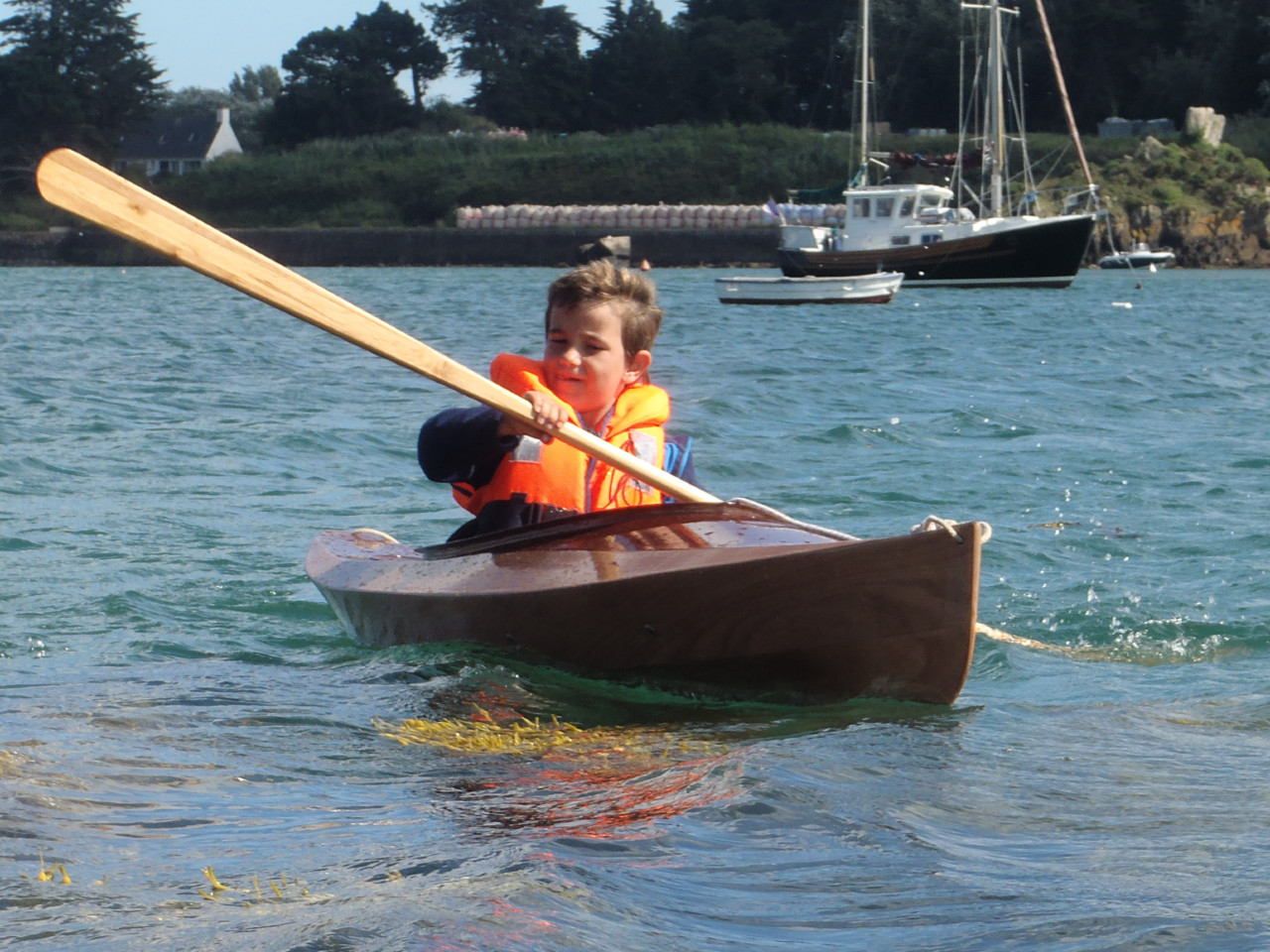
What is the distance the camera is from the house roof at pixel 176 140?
82938 millimetres

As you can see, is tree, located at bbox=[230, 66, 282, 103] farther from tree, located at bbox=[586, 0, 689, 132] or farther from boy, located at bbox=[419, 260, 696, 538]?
boy, located at bbox=[419, 260, 696, 538]

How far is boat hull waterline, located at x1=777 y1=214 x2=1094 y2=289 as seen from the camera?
32.2 m

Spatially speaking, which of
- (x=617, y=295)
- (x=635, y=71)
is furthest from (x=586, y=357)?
(x=635, y=71)

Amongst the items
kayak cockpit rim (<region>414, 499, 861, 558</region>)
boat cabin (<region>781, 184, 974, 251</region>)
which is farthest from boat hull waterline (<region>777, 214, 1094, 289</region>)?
kayak cockpit rim (<region>414, 499, 861, 558</region>)

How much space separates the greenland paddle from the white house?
8277 centimetres

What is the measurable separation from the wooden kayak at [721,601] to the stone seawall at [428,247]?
42243 millimetres

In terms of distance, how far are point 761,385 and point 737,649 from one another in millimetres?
9984

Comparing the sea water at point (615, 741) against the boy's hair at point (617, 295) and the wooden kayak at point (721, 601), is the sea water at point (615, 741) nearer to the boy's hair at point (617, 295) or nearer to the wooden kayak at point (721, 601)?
the wooden kayak at point (721, 601)

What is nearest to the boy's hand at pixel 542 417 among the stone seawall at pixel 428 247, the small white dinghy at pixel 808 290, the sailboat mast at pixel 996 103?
the small white dinghy at pixel 808 290

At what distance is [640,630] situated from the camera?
12.2 feet

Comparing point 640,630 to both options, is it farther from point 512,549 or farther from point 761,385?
point 761,385

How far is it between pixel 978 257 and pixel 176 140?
62037 millimetres

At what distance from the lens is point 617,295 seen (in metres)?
3.99

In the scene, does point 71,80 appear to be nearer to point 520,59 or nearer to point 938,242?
point 520,59
